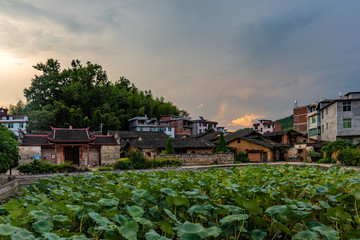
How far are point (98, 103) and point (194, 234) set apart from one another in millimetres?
50254

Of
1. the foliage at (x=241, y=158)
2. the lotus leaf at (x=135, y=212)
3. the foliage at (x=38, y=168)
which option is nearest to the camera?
the lotus leaf at (x=135, y=212)

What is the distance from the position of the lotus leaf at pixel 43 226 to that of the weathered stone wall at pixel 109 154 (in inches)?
1056

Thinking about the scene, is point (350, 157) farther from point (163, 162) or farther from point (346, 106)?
point (163, 162)

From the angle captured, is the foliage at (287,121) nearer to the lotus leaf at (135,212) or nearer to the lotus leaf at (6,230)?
the lotus leaf at (135,212)

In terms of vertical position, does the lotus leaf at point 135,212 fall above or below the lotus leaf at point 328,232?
above

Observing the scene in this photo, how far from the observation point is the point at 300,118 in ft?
174

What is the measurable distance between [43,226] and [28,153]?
86.7 ft

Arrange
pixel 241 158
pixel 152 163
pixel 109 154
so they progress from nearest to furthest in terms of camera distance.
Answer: pixel 152 163
pixel 109 154
pixel 241 158

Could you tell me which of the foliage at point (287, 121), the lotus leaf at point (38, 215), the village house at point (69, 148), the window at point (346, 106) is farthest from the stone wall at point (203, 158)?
the foliage at point (287, 121)

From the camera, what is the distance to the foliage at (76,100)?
45.8 meters

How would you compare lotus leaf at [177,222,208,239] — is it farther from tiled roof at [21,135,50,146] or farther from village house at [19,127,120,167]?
tiled roof at [21,135,50,146]

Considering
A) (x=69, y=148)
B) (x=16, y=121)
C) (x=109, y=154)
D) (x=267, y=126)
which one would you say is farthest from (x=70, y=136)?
(x=267, y=126)

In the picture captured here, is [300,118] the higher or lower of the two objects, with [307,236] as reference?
higher

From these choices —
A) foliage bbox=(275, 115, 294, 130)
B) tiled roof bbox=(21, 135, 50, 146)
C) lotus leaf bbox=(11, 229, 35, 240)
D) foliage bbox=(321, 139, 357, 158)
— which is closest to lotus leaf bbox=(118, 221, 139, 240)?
lotus leaf bbox=(11, 229, 35, 240)
